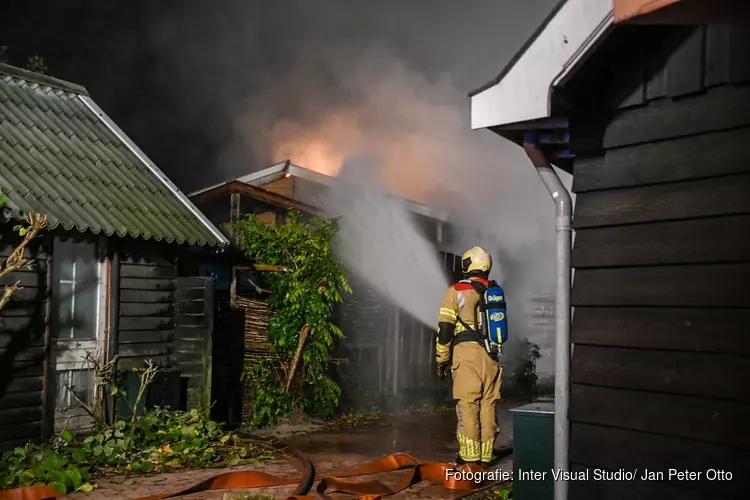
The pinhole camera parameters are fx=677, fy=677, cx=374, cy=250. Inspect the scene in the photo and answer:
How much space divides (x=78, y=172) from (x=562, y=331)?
6902 mm

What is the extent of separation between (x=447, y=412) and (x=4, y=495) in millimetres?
8068

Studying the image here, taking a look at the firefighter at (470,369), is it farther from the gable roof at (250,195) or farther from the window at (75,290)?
the gable roof at (250,195)

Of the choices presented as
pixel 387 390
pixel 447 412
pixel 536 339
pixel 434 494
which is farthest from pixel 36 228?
pixel 536 339

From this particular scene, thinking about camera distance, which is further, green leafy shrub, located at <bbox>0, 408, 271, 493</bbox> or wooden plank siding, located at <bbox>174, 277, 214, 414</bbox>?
wooden plank siding, located at <bbox>174, 277, 214, 414</bbox>

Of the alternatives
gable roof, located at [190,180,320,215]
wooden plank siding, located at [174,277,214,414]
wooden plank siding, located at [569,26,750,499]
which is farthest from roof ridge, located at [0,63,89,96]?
wooden plank siding, located at [569,26,750,499]

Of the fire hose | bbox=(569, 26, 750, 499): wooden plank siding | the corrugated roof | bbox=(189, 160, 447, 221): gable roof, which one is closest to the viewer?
bbox=(569, 26, 750, 499): wooden plank siding

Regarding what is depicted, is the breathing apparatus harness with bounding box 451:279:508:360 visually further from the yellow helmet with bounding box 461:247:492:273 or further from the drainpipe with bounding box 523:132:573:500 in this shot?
the drainpipe with bounding box 523:132:573:500

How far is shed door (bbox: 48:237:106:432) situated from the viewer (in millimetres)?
8227

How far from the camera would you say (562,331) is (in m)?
4.61

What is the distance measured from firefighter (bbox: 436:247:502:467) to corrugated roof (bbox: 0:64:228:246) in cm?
380

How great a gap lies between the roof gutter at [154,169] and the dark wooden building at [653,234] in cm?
597

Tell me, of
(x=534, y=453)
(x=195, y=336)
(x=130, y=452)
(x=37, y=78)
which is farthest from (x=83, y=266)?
(x=534, y=453)

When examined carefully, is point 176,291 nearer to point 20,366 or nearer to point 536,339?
point 20,366

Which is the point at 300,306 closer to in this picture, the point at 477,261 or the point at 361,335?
the point at 361,335
